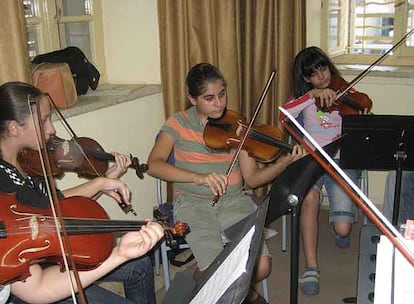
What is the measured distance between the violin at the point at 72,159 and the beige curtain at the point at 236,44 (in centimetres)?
66

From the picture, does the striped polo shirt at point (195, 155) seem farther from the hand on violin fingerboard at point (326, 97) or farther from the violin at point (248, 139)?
the hand on violin fingerboard at point (326, 97)

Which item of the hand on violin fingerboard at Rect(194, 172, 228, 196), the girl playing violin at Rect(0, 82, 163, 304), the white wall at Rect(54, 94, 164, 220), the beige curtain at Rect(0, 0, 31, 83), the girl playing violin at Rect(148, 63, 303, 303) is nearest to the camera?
the girl playing violin at Rect(0, 82, 163, 304)

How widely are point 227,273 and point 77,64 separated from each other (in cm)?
155

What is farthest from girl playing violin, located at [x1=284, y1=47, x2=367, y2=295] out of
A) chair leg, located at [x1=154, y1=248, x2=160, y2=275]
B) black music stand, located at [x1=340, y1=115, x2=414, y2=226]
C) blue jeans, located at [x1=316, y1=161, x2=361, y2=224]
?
chair leg, located at [x1=154, y1=248, x2=160, y2=275]

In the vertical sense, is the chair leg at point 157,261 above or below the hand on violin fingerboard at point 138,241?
below

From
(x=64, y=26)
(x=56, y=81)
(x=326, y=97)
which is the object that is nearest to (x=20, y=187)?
(x=56, y=81)

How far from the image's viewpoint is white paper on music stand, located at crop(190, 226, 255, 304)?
91cm

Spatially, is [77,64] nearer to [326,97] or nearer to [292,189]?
[326,97]

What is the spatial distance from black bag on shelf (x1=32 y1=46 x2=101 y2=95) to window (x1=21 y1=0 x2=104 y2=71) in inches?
4.6

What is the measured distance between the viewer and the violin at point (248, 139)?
2066mm

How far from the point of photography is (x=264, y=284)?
6.85ft

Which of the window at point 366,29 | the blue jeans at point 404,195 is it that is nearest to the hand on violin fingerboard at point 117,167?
the blue jeans at point 404,195

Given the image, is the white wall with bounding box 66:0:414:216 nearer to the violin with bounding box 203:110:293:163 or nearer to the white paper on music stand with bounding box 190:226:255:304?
the violin with bounding box 203:110:293:163

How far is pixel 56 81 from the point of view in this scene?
200 cm
